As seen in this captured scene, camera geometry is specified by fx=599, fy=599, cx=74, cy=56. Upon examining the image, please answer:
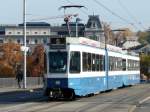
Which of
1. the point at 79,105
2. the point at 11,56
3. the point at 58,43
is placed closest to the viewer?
the point at 79,105

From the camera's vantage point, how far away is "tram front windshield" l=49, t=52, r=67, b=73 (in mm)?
30891

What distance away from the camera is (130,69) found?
175ft

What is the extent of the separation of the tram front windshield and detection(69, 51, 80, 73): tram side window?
40 centimetres

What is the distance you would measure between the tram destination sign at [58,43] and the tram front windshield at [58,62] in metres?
0.36

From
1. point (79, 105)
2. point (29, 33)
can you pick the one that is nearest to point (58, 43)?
point (79, 105)

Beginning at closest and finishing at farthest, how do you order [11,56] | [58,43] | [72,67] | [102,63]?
[72,67] < [58,43] < [102,63] < [11,56]

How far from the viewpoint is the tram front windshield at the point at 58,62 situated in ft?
101

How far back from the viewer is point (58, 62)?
31000 millimetres

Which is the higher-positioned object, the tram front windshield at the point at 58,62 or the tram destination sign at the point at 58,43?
the tram destination sign at the point at 58,43

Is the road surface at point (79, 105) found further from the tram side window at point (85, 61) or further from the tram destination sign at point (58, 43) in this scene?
the tram destination sign at point (58, 43)

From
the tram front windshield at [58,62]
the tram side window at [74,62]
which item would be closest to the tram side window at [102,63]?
the tram side window at [74,62]

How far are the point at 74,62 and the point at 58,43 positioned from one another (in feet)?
4.27

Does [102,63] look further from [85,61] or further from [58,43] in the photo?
[58,43]

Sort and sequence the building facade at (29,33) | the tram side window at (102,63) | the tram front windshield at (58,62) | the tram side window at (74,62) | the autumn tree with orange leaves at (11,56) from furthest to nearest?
the building facade at (29,33) → the autumn tree with orange leaves at (11,56) → the tram side window at (102,63) → the tram side window at (74,62) → the tram front windshield at (58,62)
